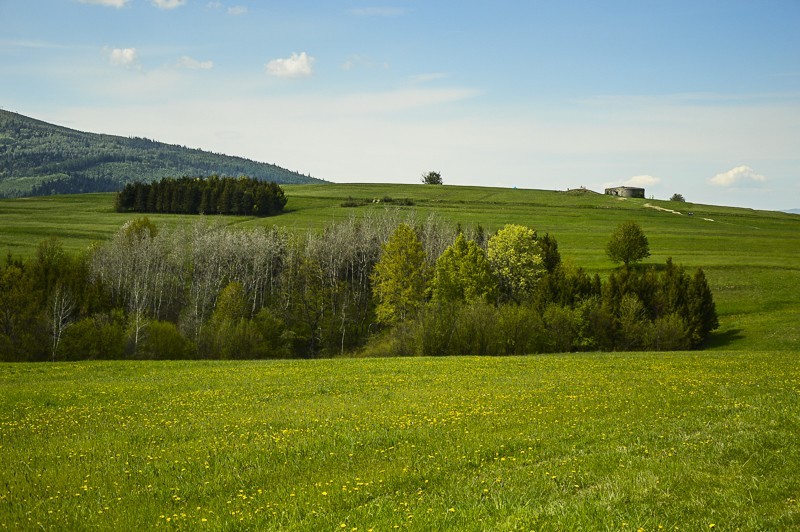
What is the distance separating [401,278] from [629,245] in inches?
1708

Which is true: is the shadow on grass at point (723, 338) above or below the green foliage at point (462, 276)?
below

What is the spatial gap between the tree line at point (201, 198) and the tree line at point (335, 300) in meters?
47.2

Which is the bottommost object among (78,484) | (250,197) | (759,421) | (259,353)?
(259,353)

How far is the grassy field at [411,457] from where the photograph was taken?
32.4ft

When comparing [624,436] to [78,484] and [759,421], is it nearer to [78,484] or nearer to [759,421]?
[759,421]

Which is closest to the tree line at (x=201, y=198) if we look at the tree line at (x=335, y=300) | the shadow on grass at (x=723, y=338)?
the tree line at (x=335, y=300)

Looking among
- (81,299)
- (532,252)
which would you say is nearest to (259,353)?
(81,299)

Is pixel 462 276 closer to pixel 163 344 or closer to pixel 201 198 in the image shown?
pixel 163 344

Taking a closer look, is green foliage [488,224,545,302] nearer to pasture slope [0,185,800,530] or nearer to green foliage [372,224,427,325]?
green foliage [372,224,427,325]

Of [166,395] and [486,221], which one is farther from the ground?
[486,221]

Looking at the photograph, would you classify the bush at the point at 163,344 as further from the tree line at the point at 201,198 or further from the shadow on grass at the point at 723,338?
the tree line at the point at 201,198

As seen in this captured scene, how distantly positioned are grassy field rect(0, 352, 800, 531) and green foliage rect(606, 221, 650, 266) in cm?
7706

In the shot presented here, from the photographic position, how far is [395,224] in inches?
4186

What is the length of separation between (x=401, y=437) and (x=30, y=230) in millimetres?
131181
